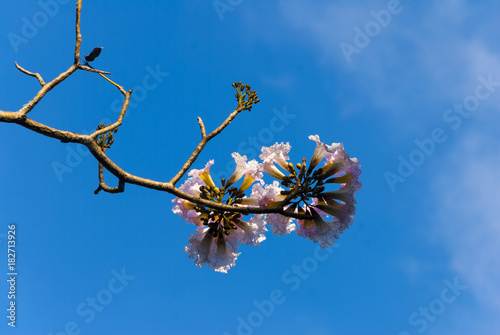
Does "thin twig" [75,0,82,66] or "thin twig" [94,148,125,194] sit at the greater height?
"thin twig" [75,0,82,66]

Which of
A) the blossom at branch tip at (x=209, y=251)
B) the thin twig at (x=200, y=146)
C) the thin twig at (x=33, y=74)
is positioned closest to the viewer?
the thin twig at (x=200, y=146)

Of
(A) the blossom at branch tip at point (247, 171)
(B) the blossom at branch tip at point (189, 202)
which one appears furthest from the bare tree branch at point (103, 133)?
(A) the blossom at branch tip at point (247, 171)

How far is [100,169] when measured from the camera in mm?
8109

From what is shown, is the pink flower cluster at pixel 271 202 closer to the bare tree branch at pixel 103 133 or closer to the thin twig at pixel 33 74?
the bare tree branch at pixel 103 133

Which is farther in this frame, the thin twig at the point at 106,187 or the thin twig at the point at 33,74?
the thin twig at the point at 33,74

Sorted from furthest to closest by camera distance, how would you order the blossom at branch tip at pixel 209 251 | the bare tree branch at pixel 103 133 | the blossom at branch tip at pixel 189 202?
the blossom at branch tip at pixel 209 251 < the blossom at branch tip at pixel 189 202 < the bare tree branch at pixel 103 133

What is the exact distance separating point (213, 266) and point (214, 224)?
85 cm

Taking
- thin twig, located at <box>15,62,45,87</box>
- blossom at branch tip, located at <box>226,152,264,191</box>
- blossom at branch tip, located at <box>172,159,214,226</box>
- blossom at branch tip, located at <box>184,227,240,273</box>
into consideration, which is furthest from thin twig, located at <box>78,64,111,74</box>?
blossom at branch tip, located at <box>184,227,240,273</box>

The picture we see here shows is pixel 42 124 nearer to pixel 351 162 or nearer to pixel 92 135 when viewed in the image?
pixel 92 135

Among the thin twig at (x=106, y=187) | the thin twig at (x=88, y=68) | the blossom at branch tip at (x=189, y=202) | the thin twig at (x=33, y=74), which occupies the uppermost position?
the thin twig at (x=88, y=68)

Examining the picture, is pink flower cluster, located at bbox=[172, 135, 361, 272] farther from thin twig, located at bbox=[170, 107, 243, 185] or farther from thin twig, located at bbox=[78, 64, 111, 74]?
thin twig, located at bbox=[78, 64, 111, 74]

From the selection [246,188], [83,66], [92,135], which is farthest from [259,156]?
[83,66]

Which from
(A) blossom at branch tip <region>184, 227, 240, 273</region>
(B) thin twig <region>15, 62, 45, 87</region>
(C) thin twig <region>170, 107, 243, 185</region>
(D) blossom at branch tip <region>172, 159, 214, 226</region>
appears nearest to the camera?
(C) thin twig <region>170, 107, 243, 185</region>

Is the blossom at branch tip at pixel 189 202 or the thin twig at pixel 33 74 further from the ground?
the thin twig at pixel 33 74
